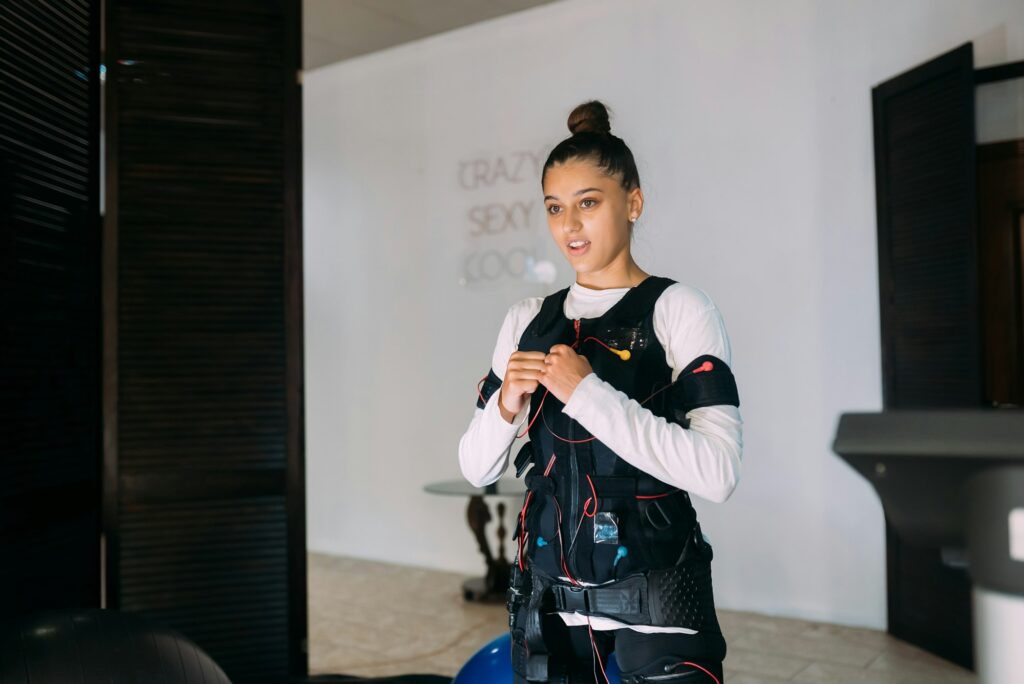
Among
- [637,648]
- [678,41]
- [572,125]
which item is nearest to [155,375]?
[572,125]

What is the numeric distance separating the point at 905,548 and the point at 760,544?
0.65 meters

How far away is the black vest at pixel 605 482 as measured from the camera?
1124 mm

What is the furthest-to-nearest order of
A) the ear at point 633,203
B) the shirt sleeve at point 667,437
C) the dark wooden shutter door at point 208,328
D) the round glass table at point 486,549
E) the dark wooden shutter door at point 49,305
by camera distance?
the round glass table at point 486,549
the dark wooden shutter door at point 208,328
the dark wooden shutter door at point 49,305
the ear at point 633,203
the shirt sleeve at point 667,437

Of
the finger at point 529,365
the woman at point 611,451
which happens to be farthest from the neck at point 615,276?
the finger at point 529,365

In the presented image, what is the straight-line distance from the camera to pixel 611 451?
3.77ft

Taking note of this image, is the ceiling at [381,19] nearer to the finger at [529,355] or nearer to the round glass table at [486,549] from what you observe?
the round glass table at [486,549]

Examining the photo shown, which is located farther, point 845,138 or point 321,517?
point 321,517

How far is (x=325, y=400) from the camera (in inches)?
211

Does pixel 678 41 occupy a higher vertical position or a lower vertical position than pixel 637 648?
higher

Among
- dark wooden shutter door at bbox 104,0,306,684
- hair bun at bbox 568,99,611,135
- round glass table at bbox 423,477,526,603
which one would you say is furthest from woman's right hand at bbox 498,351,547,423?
round glass table at bbox 423,477,526,603

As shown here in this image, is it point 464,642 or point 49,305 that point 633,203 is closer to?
point 49,305

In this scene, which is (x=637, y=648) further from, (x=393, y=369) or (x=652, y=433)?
(x=393, y=369)

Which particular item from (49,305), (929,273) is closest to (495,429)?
(49,305)

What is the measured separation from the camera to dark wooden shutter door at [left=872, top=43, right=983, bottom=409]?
125 inches
